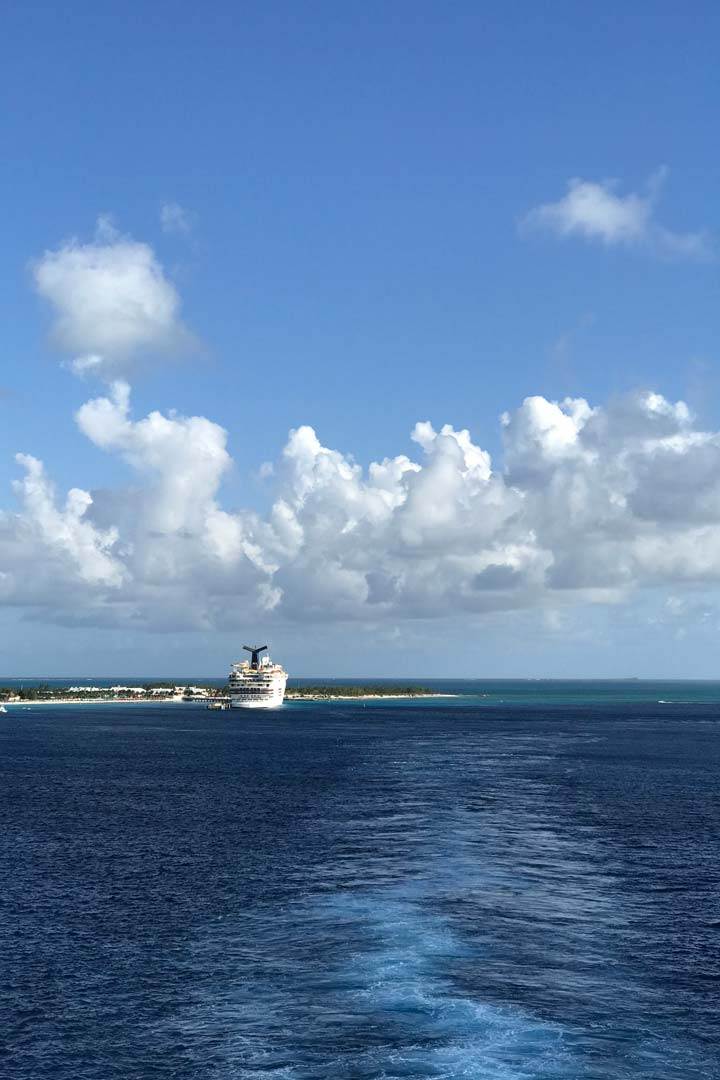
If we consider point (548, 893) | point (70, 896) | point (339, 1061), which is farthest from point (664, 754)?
point (339, 1061)

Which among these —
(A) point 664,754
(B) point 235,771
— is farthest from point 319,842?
(A) point 664,754

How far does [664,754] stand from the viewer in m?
199

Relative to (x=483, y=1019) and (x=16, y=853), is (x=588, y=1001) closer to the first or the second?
(x=483, y=1019)

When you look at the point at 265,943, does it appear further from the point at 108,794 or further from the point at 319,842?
the point at 108,794

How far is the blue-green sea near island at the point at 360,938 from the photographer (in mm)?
46906

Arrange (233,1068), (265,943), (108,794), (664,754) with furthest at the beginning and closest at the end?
1. (664,754)
2. (108,794)
3. (265,943)
4. (233,1068)

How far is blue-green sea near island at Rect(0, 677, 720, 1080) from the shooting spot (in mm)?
46906

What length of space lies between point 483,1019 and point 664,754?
161m

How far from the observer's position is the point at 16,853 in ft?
Answer: 301

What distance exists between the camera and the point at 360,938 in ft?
209

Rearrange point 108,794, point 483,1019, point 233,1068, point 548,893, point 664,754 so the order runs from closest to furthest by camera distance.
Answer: point 233,1068, point 483,1019, point 548,893, point 108,794, point 664,754

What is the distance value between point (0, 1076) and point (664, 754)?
174m

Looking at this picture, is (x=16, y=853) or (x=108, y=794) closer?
(x=16, y=853)

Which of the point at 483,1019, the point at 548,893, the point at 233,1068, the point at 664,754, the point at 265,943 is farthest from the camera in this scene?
the point at 664,754
